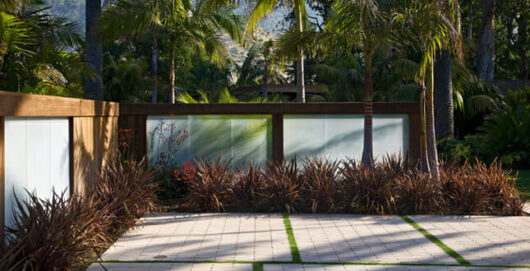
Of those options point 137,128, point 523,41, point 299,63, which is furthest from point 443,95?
point 523,41

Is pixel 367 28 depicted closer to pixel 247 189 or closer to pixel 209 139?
pixel 247 189

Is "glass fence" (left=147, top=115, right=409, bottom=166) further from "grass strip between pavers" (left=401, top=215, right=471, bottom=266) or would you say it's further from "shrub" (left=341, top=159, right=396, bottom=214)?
"grass strip between pavers" (left=401, top=215, right=471, bottom=266)

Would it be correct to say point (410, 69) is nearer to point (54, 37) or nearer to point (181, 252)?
point (54, 37)

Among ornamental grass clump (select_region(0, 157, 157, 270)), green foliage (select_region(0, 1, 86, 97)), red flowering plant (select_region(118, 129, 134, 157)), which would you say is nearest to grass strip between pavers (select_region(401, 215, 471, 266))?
ornamental grass clump (select_region(0, 157, 157, 270))

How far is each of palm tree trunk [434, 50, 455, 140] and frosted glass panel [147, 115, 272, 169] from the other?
7878 mm

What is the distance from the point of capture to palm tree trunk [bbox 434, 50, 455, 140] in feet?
58.3

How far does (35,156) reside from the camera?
6.83m

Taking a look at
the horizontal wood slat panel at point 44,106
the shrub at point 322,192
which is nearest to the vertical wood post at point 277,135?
the shrub at point 322,192

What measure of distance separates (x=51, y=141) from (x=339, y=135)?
20.6 ft

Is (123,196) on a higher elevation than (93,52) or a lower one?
lower

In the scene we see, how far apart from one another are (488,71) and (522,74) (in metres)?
8.13

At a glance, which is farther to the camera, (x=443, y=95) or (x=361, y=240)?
(x=443, y=95)

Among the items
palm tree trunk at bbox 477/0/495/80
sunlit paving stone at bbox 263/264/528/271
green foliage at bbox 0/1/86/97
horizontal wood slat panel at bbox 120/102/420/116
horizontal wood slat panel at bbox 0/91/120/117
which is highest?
palm tree trunk at bbox 477/0/495/80

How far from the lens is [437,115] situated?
18641 millimetres
